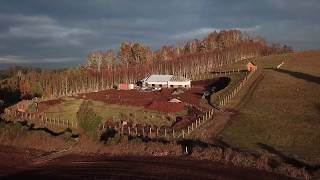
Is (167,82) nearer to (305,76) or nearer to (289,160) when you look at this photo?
(305,76)

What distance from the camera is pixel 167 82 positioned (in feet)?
452

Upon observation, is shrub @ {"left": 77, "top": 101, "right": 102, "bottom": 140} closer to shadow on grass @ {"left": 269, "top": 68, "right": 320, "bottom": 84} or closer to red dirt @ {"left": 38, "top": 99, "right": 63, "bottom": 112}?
red dirt @ {"left": 38, "top": 99, "right": 63, "bottom": 112}

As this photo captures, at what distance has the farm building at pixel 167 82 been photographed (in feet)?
438

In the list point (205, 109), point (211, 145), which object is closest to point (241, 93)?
point (205, 109)

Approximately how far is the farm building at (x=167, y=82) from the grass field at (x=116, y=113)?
40.4 meters

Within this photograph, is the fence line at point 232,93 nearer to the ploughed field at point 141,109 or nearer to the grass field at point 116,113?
the ploughed field at point 141,109

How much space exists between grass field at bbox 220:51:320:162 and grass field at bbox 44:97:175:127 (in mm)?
13018

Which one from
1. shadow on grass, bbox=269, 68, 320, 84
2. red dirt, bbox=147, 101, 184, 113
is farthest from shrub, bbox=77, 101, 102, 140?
shadow on grass, bbox=269, 68, 320, 84

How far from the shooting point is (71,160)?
44.4 meters

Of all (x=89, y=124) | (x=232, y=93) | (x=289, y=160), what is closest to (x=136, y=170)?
(x=289, y=160)

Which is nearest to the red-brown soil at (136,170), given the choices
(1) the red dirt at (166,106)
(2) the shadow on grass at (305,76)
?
(1) the red dirt at (166,106)

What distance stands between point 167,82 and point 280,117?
73.3 meters

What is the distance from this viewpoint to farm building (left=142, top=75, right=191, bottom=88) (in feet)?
438

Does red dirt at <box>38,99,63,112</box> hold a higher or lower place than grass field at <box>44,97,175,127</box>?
higher
